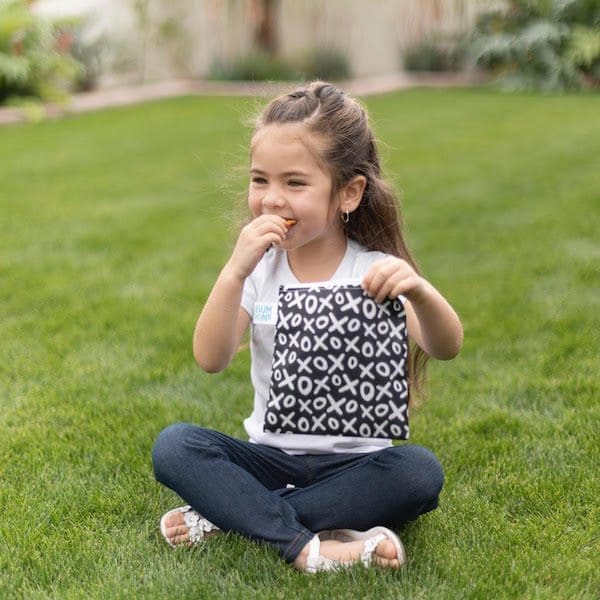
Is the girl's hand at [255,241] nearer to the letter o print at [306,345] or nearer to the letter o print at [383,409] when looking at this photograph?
the letter o print at [306,345]

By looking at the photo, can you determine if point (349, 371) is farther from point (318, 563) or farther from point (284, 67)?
point (284, 67)

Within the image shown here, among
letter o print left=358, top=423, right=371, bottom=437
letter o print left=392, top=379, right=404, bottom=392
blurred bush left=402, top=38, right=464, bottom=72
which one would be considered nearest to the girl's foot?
letter o print left=358, top=423, right=371, bottom=437

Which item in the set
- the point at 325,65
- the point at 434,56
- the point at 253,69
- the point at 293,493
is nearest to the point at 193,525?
the point at 293,493

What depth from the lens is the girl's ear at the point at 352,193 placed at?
8.34 feet

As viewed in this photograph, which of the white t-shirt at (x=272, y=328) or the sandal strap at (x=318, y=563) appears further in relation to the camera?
the white t-shirt at (x=272, y=328)

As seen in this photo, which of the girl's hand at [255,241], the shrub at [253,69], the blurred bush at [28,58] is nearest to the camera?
the girl's hand at [255,241]

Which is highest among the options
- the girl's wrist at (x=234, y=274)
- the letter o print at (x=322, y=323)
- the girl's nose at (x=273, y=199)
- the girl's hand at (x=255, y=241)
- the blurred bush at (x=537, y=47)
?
the girl's nose at (x=273, y=199)

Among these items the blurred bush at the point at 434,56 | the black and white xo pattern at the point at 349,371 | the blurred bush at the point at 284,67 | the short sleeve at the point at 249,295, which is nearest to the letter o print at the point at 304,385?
the black and white xo pattern at the point at 349,371

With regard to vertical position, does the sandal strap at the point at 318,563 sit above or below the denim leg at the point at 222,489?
below

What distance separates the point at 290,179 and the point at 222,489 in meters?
0.78

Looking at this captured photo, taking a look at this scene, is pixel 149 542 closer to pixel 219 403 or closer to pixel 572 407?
pixel 219 403

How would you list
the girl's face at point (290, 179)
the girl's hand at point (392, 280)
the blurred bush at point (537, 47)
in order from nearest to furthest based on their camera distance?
the girl's hand at point (392, 280)
the girl's face at point (290, 179)
the blurred bush at point (537, 47)

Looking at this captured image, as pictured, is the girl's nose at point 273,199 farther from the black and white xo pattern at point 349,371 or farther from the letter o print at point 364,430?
the letter o print at point 364,430

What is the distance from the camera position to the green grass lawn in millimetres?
2254
